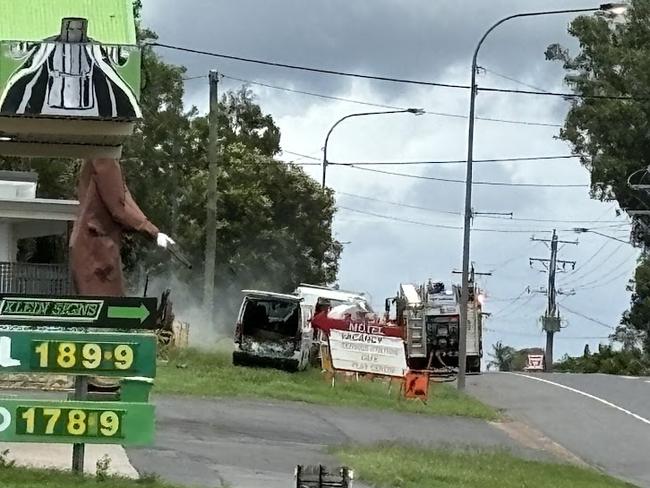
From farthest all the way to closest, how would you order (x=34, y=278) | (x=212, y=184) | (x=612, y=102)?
(x=612, y=102)
(x=212, y=184)
(x=34, y=278)

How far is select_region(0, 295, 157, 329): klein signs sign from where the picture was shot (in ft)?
42.1

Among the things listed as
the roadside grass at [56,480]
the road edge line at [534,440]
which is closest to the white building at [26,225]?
the road edge line at [534,440]

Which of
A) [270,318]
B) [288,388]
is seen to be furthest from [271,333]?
[288,388]

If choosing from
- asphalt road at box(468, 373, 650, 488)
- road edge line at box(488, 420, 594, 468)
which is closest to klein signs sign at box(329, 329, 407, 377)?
asphalt road at box(468, 373, 650, 488)

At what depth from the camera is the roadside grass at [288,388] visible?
2677 cm

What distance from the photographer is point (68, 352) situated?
12820 millimetres

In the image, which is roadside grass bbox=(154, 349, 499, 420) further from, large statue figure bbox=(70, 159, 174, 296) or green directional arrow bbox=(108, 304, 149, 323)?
green directional arrow bbox=(108, 304, 149, 323)

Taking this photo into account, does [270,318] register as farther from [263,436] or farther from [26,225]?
[263,436]

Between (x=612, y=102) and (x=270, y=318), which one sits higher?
(x=612, y=102)

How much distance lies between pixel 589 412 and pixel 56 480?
20.8m

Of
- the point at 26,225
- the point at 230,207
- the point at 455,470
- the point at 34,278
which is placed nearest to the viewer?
the point at 455,470

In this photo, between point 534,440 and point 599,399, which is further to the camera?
point 599,399

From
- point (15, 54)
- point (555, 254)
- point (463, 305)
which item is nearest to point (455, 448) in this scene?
point (15, 54)

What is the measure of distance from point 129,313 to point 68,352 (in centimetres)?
67
